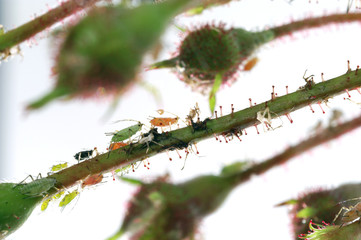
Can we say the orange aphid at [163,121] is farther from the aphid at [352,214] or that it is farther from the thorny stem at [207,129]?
the aphid at [352,214]

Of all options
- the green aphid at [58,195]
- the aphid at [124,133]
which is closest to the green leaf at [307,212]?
the aphid at [124,133]

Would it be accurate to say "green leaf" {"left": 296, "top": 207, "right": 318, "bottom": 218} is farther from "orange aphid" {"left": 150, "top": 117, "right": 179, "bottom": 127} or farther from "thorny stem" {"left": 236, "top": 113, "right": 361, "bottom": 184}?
"orange aphid" {"left": 150, "top": 117, "right": 179, "bottom": 127}

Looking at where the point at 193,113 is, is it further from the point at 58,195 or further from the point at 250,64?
the point at 250,64

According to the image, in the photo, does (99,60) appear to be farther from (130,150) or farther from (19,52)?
(19,52)

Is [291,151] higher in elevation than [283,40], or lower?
lower

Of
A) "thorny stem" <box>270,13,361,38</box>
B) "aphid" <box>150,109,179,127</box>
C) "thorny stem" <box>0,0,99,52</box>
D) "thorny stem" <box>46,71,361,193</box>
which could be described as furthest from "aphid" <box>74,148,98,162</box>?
"thorny stem" <box>270,13,361,38</box>

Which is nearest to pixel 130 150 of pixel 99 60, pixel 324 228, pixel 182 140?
pixel 182 140
